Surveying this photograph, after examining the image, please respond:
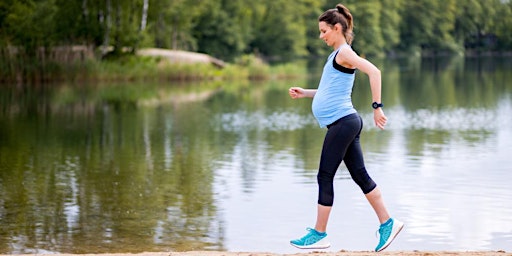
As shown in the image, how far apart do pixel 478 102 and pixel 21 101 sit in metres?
14.2

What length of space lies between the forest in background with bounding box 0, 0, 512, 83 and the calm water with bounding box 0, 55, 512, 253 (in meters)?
18.0

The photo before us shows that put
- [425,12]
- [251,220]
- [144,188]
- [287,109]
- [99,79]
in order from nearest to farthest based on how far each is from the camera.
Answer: [251,220]
[144,188]
[287,109]
[99,79]
[425,12]

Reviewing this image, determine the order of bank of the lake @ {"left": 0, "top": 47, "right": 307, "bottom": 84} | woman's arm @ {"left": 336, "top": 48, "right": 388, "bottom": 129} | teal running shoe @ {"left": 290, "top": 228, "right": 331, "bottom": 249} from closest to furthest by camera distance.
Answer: woman's arm @ {"left": 336, "top": 48, "right": 388, "bottom": 129}, teal running shoe @ {"left": 290, "top": 228, "right": 331, "bottom": 249}, bank of the lake @ {"left": 0, "top": 47, "right": 307, "bottom": 84}

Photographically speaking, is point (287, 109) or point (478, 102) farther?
point (478, 102)

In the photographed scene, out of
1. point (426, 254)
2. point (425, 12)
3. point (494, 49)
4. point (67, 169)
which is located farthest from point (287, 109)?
point (494, 49)

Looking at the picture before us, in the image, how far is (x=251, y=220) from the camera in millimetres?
12055

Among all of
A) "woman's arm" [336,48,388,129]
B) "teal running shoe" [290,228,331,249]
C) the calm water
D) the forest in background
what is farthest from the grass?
"woman's arm" [336,48,388,129]

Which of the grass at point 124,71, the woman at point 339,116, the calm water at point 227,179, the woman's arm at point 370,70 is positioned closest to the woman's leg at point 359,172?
the woman at point 339,116

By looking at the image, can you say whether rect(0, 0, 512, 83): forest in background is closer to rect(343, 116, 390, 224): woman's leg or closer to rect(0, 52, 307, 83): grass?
rect(0, 52, 307, 83): grass

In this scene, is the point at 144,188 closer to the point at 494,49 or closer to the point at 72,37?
the point at 72,37

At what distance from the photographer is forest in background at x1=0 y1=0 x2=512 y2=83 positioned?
4997cm

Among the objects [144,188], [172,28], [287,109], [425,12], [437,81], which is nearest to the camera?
[144,188]

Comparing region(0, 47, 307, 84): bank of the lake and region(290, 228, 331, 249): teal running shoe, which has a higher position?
region(290, 228, 331, 249): teal running shoe

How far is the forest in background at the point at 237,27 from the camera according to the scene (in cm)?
4997
